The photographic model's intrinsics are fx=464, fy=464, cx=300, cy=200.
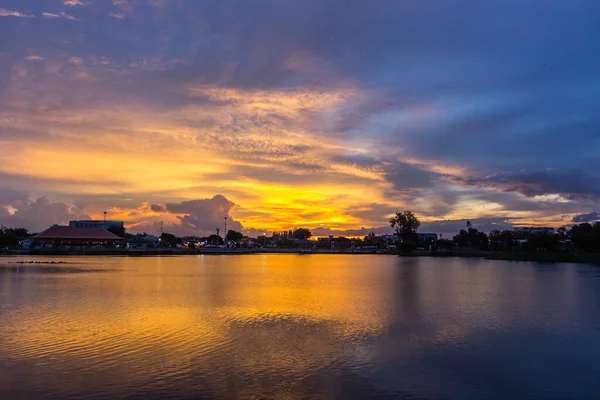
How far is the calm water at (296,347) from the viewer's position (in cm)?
1523

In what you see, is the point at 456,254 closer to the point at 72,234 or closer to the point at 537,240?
the point at 537,240

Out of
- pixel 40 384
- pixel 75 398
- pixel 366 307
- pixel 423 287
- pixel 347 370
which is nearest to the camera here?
pixel 75 398

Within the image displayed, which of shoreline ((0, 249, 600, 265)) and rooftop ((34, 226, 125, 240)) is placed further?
rooftop ((34, 226, 125, 240))

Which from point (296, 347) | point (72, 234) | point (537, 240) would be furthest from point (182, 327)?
point (72, 234)

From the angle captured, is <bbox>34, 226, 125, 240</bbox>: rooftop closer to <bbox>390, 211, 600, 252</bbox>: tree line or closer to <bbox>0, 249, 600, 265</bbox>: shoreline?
<bbox>0, 249, 600, 265</bbox>: shoreline

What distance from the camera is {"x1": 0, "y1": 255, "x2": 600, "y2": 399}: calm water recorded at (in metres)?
15.2

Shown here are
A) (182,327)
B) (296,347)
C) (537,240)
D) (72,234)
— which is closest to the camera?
(296,347)

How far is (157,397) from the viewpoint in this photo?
46.4 feet

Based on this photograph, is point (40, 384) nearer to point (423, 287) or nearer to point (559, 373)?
point (559, 373)

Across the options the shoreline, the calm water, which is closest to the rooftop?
the shoreline

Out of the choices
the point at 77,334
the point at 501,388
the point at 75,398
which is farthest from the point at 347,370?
the point at 77,334

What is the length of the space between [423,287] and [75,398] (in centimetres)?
3889

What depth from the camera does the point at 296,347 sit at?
20438 millimetres

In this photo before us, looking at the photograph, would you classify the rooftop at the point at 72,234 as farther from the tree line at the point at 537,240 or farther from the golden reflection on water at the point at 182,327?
the golden reflection on water at the point at 182,327
